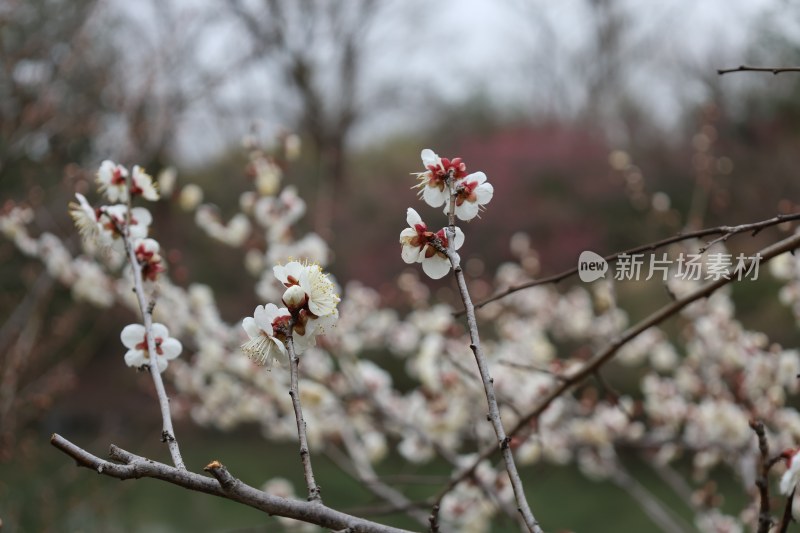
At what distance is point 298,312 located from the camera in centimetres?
70

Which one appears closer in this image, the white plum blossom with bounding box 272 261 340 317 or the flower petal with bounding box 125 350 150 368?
the white plum blossom with bounding box 272 261 340 317

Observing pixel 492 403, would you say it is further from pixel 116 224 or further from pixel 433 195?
pixel 116 224

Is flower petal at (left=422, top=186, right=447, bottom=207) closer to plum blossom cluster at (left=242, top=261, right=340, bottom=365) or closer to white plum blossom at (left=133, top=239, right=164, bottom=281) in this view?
plum blossom cluster at (left=242, top=261, right=340, bottom=365)

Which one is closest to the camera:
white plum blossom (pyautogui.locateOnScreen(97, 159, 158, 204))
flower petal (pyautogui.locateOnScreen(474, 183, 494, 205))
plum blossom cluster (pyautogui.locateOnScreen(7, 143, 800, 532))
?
flower petal (pyautogui.locateOnScreen(474, 183, 494, 205))

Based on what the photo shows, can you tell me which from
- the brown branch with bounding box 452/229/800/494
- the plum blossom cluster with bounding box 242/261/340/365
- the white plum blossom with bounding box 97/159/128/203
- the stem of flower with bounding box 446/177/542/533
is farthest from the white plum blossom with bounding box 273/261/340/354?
the white plum blossom with bounding box 97/159/128/203

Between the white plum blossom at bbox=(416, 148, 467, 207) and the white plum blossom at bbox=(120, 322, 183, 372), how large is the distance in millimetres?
346

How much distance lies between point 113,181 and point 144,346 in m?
0.29

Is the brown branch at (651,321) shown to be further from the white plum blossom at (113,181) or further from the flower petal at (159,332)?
the white plum blossom at (113,181)

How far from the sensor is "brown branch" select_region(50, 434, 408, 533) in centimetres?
54

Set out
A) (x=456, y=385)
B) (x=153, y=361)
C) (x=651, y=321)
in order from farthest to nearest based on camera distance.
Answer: (x=456, y=385), (x=651, y=321), (x=153, y=361)

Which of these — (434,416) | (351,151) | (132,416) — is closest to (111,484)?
(434,416)

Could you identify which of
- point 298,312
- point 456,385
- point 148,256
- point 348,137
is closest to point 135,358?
point 148,256

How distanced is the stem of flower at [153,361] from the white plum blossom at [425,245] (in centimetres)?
27

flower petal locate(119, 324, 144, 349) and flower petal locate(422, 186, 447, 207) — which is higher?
flower petal locate(422, 186, 447, 207)
